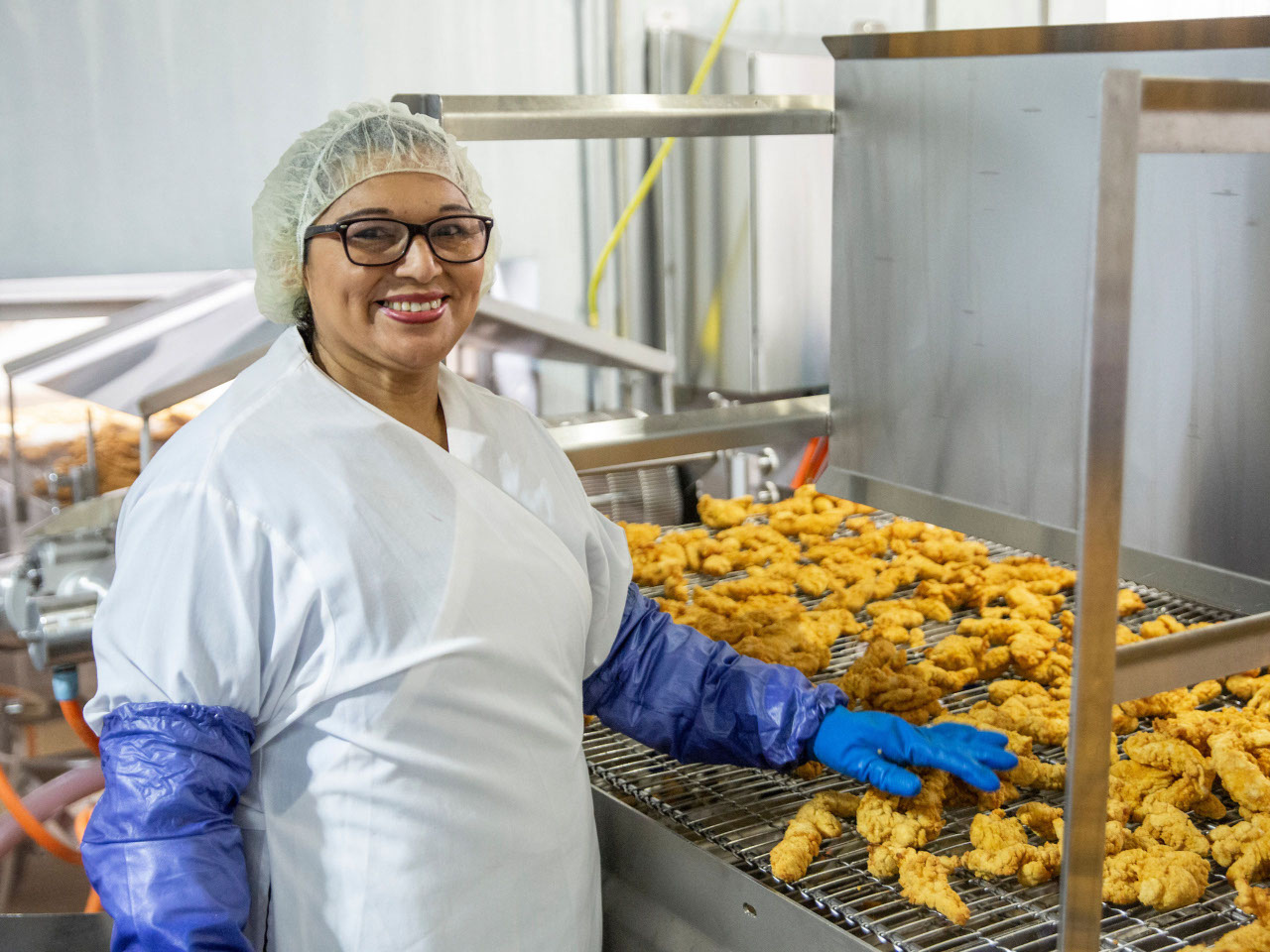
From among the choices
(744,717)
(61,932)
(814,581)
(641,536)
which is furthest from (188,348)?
(744,717)

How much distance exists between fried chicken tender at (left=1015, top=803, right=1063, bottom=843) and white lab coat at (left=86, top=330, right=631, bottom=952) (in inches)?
18.6

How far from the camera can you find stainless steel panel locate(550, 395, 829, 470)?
1.83m

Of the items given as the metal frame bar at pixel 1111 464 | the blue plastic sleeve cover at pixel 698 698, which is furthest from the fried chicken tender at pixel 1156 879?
the blue plastic sleeve cover at pixel 698 698

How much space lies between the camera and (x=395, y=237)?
3.98 ft

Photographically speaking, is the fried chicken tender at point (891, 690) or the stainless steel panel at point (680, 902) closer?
the stainless steel panel at point (680, 902)

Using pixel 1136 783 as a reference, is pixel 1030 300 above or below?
above

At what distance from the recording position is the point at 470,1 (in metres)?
2.99

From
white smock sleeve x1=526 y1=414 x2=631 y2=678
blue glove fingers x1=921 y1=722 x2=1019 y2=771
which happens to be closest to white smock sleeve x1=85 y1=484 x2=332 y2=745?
white smock sleeve x1=526 y1=414 x2=631 y2=678

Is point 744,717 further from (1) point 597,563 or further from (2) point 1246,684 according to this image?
(2) point 1246,684

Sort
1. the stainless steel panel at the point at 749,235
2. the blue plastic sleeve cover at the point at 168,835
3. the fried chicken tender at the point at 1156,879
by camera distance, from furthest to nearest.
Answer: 1. the stainless steel panel at the point at 749,235
2. the fried chicken tender at the point at 1156,879
3. the blue plastic sleeve cover at the point at 168,835

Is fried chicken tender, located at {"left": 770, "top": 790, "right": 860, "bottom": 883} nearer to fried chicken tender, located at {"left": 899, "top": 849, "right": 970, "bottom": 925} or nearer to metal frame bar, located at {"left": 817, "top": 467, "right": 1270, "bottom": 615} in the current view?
fried chicken tender, located at {"left": 899, "top": 849, "right": 970, "bottom": 925}

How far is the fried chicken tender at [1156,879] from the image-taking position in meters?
1.12

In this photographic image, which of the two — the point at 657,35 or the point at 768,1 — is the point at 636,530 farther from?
the point at 768,1

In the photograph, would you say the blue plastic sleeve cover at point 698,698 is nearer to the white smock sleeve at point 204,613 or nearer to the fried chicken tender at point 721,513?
the white smock sleeve at point 204,613
